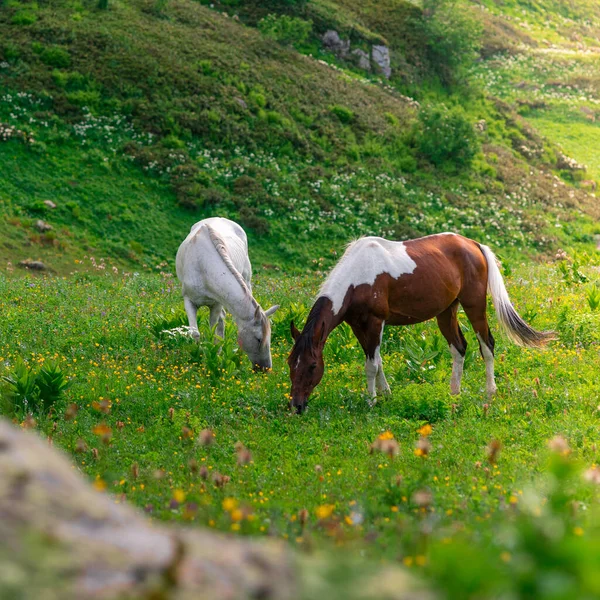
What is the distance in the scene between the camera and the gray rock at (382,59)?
44.0 m

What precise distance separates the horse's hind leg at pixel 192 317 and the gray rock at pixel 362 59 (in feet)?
116

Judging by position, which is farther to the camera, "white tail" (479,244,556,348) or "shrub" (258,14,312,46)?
"shrub" (258,14,312,46)

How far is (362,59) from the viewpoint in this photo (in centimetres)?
4366

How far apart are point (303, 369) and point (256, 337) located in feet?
6.36

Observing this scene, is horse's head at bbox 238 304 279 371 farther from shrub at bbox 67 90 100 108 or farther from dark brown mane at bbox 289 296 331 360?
shrub at bbox 67 90 100 108

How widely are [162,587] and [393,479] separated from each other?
3.93m

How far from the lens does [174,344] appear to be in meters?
11.1

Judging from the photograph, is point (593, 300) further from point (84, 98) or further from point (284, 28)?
point (284, 28)

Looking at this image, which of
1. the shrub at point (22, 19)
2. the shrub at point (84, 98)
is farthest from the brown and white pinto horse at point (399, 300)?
the shrub at point (22, 19)

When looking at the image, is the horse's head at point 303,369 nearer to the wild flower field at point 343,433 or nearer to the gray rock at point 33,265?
the wild flower field at point 343,433

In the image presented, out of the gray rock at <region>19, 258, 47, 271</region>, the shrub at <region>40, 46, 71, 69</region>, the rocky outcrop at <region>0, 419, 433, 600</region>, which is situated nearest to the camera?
the rocky outcrop at <region>0, 419, 433, 600</region>

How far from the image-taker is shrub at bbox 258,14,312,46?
39.9 m

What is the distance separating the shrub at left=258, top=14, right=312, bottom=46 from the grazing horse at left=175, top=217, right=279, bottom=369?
30413mm

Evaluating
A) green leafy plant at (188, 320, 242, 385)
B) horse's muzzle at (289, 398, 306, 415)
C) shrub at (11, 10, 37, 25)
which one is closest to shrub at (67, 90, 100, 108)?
shrub at (11, 10, 37, 25)
